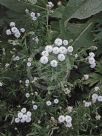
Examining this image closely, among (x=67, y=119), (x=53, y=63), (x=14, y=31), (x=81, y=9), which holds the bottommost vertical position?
(x=67, y=119)

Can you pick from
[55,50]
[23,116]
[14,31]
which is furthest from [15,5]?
[23,116]

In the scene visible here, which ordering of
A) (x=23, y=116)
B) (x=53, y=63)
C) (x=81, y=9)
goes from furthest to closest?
(x=81, y=9) < (x=23, y=116) < (x=53, y=63)

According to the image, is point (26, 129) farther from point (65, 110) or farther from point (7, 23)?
point (7, 23)

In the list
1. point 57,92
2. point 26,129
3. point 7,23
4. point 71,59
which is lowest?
point 26,129

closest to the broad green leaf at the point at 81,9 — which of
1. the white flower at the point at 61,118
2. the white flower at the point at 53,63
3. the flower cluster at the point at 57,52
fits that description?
the flower cluster at the point at 57,52

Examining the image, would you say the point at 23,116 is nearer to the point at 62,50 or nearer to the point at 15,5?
the point at 62,50

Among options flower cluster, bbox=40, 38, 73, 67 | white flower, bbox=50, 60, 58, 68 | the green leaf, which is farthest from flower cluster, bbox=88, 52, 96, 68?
the green leaf

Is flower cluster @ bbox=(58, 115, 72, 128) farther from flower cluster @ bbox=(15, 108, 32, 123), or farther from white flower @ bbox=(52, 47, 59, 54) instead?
white flower @ bbox=(52, 47, 59, 54)

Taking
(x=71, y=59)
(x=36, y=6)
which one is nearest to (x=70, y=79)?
(x=71, y=59)
